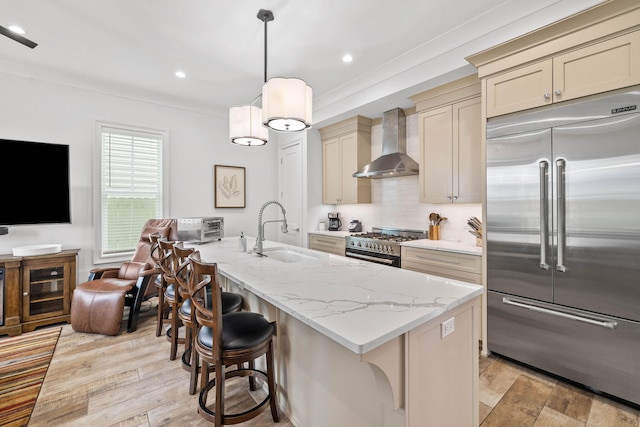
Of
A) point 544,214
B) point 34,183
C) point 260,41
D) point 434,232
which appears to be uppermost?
point 260,41

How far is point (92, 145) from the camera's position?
368 cm

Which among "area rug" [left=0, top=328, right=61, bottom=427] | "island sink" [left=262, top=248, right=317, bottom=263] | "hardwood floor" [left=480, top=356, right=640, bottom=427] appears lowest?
"hardwood floor" [left=480, top=356, right=640, bottom=427]

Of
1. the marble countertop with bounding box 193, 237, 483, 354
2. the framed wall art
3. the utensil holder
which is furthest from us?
the framed wall art

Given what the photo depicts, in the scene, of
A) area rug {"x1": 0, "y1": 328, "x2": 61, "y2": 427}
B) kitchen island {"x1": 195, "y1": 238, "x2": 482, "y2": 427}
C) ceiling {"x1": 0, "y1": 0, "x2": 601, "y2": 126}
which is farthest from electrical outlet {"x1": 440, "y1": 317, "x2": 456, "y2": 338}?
area rug {"x1": 0, "y1": 328, "x2": 61, "y2": 427}

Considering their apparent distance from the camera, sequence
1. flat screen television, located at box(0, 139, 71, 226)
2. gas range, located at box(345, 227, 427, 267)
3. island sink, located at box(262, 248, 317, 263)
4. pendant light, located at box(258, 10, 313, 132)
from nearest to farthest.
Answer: pendant light, located at box(258, 10, 313, 132) < island sink, located at box(262, 248, 317, 263) < flat screen television, located at box(0, 139, 71, 226) < gas range, located at box(345, 227, 427, 267)

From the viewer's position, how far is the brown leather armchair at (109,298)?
9.58 ft

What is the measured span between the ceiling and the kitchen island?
83.9 inches

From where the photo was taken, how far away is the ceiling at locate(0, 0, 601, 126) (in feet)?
7.59

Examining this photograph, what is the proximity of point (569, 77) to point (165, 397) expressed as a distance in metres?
3.66

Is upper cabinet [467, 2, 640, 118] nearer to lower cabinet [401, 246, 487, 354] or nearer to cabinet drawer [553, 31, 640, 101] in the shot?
cabinet drawer [553, 31, 640, 101]

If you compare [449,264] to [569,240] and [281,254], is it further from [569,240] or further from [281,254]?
[281,254]

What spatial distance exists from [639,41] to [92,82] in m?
5.24

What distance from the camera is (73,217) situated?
11.8 ft

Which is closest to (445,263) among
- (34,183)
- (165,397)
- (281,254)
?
(281,254)
